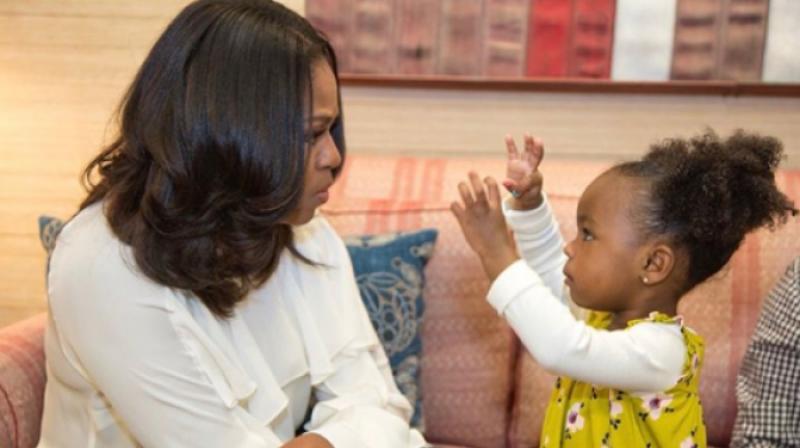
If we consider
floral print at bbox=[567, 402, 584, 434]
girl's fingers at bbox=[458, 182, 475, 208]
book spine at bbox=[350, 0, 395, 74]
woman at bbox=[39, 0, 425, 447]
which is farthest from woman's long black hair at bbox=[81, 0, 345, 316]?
book spine at bbox=[350, 0, 395, 74]

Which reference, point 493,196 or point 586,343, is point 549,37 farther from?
point 586,343

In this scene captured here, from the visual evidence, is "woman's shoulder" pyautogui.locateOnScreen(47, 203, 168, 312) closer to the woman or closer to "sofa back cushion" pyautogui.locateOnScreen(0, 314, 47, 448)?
the woman

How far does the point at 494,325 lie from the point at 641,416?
22.0 inches

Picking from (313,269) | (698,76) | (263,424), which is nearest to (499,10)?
(698,76)

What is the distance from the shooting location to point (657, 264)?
4.31ft

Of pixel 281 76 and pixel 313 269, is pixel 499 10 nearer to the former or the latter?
pixel 313 269

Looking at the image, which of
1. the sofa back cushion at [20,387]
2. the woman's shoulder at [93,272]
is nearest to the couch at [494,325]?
the sofa back cushion at [20,387]

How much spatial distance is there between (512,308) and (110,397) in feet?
2.00

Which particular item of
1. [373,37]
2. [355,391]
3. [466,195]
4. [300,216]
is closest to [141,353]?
[300,216]

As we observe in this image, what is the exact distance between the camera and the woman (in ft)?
3.74

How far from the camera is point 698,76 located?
2135 millimetres

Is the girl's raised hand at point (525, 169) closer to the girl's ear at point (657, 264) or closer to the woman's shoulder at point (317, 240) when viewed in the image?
the girl's ear at point (657, 264)

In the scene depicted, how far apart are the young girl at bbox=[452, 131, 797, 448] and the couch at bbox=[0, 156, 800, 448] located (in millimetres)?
450

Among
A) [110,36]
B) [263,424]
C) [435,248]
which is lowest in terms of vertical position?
[263,424]
